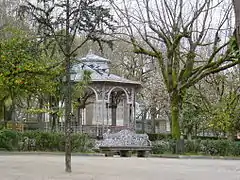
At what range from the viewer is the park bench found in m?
21.9

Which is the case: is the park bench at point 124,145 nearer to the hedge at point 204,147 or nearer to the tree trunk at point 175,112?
the hedge at point 204,147

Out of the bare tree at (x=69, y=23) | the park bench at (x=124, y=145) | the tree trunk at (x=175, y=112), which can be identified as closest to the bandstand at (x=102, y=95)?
the tree trunk at (x=175, y=112)

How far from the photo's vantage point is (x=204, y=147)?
77.0ft

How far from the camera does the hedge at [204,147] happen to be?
2333 centimetres

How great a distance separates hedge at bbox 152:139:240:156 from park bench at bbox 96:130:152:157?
114 centimetres

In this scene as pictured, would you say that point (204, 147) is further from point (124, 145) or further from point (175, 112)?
point (124, 145)

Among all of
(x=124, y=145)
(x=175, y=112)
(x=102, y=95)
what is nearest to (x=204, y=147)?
(x=175, y=112)

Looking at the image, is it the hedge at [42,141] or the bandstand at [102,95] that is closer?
the hedge at [42,141]

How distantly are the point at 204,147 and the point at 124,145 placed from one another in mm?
4359

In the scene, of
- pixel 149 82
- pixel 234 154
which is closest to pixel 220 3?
pixel 234 154

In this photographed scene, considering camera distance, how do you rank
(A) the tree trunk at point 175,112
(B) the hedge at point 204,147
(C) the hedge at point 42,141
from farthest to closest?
1. (A) the tree trunk at point 175,112
2. (B) the hedge at point 204,147
3. (C) the hedge at point 42,141

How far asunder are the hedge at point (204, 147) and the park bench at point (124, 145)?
1.14 metres

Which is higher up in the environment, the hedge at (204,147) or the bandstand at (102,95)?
the bandstand at (102,95)

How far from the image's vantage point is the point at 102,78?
2992 centimetres
